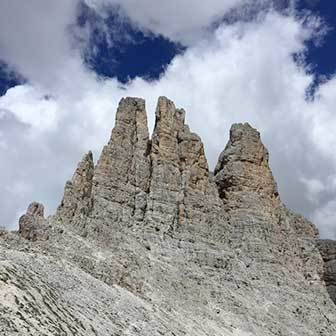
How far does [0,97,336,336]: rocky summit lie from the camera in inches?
1690

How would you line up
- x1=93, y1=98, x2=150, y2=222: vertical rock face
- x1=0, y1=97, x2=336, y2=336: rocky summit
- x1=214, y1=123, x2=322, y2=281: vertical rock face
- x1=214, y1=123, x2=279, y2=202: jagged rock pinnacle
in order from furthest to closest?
x1=214, y1=123, x2=279, y2=202: jagged rock pinnacle
x1=214, y1=123, x2=322, y2=281: vertical rock face
x1=93, y1=98, x2=150, y2=222: vertical rock face
x1=0, y1=97, x2=336, y2=336: rocky summit

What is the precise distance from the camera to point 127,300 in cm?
4922

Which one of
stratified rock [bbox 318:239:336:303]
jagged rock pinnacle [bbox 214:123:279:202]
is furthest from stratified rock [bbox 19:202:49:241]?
stratified rock [bbox 318:239:336:303]

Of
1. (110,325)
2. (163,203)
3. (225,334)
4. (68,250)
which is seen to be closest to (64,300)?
(110,325)

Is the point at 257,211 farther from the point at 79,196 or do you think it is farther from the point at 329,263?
the point at 79,196

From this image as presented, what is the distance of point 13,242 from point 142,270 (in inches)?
651

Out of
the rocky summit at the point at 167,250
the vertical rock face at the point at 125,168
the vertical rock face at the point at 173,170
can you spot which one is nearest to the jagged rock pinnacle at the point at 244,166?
the rocky summit at the point at 167,250

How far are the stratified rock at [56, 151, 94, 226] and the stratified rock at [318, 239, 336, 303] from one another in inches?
1475

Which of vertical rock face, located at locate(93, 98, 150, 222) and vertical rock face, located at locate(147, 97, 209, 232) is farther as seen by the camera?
vertical rock face, located at locate(147, 97, 209, 232)

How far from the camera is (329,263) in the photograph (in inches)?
3634

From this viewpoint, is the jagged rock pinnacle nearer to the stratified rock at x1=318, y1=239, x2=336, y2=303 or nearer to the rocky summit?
the rocky summit

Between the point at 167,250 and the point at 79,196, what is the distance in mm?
12635

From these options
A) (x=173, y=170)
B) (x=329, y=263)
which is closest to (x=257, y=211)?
(x=173, y=170)

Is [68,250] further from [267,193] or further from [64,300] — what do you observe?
[267,193]
